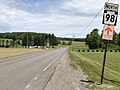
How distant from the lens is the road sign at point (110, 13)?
1040 centimetres

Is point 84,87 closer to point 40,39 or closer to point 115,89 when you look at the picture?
point 115,89

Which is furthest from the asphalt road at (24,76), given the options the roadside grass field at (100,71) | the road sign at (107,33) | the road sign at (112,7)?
the road sign at (112,7)

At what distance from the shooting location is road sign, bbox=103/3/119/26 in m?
10.4

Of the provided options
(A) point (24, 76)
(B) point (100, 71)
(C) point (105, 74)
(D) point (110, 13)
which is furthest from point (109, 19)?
(B) point (100, 71)

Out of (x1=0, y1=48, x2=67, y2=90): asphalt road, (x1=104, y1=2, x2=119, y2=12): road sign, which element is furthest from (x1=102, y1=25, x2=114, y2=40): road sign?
(x1=0, y1=48, x2=67, y2=90): asphalt road

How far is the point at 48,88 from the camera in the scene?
9.78 m

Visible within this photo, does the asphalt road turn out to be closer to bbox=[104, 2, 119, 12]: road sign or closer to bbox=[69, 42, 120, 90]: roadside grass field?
bbox=[69, 42, 120, 90]: roadside grass field

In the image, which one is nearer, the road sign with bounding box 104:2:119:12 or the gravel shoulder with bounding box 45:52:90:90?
the gravel shoulder with bounding box 45:52:90:90

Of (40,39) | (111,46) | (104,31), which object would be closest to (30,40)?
(40,39)

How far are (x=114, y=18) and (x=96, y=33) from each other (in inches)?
4985

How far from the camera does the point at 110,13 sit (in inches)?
411

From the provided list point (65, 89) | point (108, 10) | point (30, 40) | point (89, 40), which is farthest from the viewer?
point (30, 40)

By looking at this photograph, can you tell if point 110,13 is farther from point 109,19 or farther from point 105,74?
point 105,74

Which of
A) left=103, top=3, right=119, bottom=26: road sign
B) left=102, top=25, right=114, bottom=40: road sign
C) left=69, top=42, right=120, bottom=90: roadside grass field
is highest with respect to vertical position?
left=103, top=3, right=119, bottom=26: road sign
